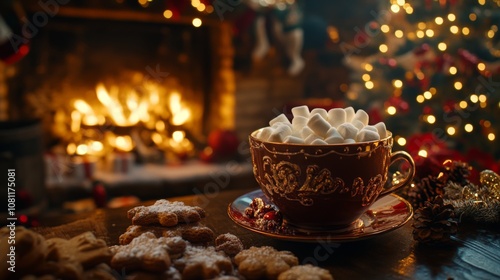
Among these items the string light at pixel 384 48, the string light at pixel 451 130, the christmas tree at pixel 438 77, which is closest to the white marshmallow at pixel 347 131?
the christmas tree at pixel 438 77

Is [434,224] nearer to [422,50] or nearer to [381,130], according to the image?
[381,130]

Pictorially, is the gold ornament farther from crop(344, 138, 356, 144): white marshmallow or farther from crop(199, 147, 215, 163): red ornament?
crop(199, 147, 215, 163): red ornament

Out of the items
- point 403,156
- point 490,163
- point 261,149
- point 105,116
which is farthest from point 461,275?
point 105,116

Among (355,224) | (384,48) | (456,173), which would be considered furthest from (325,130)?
(384,48)

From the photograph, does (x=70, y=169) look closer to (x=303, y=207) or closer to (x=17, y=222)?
(x=17, y=222)

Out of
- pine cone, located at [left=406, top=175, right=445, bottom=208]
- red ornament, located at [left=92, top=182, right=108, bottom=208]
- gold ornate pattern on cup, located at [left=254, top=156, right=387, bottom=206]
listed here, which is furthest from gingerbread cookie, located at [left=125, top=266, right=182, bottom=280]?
red ornament, located at [left=92, top=182, right=108, bottom=208]

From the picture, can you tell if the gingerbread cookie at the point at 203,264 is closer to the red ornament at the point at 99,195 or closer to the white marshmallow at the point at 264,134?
the white marshmallow at the point at 264,134
